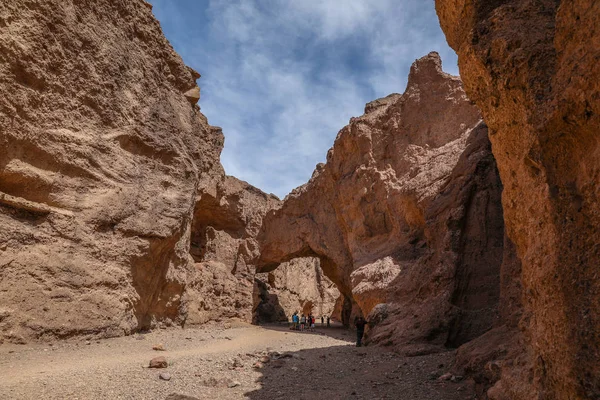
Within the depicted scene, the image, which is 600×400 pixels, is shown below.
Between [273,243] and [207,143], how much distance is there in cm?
901

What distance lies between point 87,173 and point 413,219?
9.11m

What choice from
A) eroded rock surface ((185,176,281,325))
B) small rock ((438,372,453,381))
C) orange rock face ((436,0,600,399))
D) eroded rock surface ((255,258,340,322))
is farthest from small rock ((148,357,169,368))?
eroded rock surface ((255,258,340,322))

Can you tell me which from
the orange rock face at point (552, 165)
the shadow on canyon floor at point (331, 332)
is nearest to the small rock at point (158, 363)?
the orange rock face at point (552, 165)

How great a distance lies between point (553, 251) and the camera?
2930mm

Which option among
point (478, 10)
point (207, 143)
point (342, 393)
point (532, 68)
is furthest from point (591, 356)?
point (207, 143)

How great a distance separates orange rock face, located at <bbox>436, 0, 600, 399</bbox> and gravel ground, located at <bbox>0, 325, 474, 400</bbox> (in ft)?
6.29

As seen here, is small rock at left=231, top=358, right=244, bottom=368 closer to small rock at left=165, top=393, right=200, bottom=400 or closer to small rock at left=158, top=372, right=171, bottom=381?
small rock at left=158, top=372, right=171, bottom=381

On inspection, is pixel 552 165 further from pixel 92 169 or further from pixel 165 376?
pixel 92 169

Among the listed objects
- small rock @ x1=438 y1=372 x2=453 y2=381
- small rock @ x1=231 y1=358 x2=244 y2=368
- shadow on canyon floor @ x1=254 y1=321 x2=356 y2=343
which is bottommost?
small rock @ x1=231 y1=358 x2=244 y2=368

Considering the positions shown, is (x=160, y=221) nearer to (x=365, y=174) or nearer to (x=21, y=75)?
(x=21, y=75)

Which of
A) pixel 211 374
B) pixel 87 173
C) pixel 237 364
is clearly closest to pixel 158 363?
pixel 211 374

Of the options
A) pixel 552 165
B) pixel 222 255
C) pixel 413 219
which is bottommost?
pixel 552 165

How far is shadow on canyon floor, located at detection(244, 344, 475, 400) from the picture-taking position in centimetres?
496

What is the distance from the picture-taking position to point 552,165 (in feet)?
9.93
